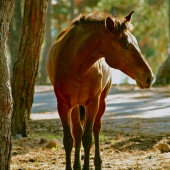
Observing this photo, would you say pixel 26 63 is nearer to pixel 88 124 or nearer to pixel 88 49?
pixel 88 124

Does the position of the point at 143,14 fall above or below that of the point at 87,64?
above

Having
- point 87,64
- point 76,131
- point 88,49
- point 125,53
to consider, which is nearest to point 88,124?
point 76,131

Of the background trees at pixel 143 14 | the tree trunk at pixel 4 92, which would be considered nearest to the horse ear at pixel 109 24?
the tree trunk at pixel 4 92

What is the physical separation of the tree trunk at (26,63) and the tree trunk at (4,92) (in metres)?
3.84

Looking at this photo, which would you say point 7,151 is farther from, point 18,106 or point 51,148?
point 18,106

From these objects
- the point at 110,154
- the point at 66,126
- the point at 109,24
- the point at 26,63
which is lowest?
the point at 110,154

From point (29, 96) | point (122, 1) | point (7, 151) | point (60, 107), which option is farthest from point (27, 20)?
point (122, 1)

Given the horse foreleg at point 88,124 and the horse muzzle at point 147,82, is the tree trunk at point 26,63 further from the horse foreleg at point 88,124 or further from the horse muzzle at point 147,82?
the horse muzzle at point 147,82

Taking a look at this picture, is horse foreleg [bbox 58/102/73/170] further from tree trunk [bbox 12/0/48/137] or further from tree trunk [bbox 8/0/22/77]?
tree trunk [bbox 8/0/22/77]

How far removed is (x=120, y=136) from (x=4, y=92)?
4135 mm

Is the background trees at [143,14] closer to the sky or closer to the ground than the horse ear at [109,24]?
closer to the sky

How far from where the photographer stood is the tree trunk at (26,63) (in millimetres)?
10078

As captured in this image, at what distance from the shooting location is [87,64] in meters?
6.94

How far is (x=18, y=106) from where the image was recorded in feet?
33.6
